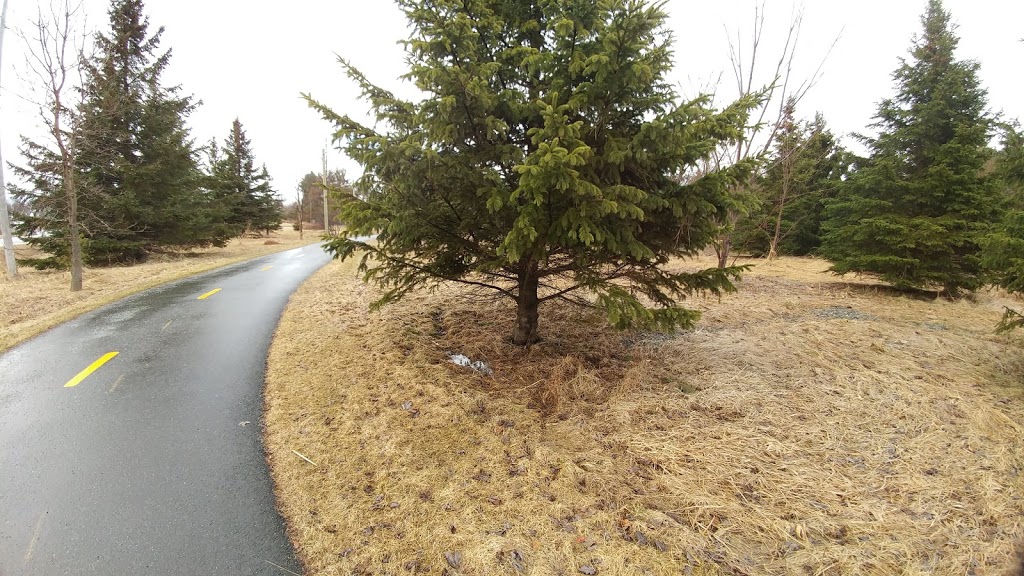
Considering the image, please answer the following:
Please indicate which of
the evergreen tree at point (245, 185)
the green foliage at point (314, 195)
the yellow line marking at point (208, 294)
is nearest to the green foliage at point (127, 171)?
the yellow line marking at point (208, 294)

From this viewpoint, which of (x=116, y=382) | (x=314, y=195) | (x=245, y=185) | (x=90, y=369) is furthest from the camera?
(x=314, y=195)

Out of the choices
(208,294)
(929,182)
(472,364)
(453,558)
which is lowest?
(453,558)

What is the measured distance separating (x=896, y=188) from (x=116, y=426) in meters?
15.7

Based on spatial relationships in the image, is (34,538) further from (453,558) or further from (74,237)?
(74,237)

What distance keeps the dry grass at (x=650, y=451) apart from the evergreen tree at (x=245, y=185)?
25.1m

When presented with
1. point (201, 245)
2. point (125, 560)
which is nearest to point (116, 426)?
point (125, 560)

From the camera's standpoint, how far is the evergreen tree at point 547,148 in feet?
11.4

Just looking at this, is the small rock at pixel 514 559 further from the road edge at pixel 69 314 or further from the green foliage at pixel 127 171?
Answer: the green foliage at pixel 127 171

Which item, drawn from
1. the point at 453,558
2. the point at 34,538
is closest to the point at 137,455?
the point at 34,538

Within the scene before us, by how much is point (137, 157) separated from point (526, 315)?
728 inches

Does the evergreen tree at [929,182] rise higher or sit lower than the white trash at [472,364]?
higher

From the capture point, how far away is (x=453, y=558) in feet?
8.12

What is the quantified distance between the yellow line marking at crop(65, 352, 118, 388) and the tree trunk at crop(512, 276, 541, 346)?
5.47 m

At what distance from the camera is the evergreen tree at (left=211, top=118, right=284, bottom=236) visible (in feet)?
82.8
